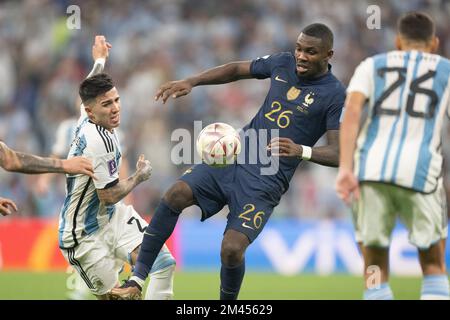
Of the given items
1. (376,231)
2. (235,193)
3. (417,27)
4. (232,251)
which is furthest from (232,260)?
(417,27)

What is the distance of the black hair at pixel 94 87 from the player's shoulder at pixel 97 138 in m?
0.24

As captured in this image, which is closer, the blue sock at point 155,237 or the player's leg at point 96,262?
the blue sock at point 155,237

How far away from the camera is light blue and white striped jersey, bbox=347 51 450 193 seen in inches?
225

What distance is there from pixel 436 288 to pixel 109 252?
10.2ft

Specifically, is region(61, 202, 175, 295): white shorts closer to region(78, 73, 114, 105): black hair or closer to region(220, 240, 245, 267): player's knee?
region(220, 240, 245, 267): player's knee

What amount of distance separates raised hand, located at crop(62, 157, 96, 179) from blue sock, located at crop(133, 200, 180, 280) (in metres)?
0.88

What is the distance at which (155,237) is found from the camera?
7.21 metres

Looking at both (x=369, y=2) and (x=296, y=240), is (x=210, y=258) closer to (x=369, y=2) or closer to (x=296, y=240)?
(x=296, y=240)

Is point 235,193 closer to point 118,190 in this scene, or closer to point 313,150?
point 313,150

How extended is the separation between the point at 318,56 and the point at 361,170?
1844 mm

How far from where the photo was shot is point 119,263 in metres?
7.77

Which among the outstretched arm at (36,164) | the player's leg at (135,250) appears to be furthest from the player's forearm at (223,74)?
the outstretched arm at (36,164)

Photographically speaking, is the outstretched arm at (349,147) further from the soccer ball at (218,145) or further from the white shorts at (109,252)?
the white shorts at (109,252)

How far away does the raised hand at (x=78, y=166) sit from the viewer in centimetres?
658
